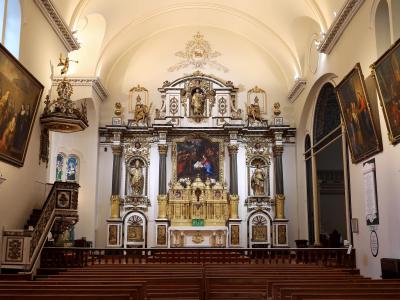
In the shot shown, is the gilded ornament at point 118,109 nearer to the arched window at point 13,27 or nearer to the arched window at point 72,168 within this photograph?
the arched window at point 72,168

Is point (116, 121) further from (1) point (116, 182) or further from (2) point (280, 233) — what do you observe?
(2) point (280, 233)

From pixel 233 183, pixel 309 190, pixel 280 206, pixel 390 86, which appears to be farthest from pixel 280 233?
pixel 390 86

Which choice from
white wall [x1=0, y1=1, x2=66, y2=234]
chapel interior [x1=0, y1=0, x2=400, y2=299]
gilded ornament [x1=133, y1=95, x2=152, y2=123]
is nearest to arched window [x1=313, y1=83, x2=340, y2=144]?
chapel interior [x1=0, y1=0, x2=400, y2=299]

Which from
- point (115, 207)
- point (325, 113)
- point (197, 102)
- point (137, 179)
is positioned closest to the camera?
point (325, 113)

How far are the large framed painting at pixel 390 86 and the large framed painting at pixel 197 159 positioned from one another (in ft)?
33.6

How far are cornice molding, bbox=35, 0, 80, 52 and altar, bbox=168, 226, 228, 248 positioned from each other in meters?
7.84

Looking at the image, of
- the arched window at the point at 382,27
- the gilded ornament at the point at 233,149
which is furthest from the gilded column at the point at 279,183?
the arched window at the point at 382,27

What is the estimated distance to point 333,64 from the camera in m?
14.2

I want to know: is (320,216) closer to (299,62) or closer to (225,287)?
(299,62)

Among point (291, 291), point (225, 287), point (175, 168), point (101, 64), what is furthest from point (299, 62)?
point (291, 291)

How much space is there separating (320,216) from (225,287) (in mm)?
11669

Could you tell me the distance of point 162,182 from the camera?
62.7 feet

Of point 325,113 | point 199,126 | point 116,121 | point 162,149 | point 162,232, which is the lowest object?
point 162,232

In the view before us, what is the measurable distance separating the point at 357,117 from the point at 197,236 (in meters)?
8.87
